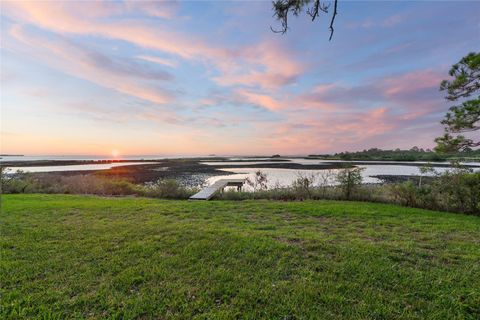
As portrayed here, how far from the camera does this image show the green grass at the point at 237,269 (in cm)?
278

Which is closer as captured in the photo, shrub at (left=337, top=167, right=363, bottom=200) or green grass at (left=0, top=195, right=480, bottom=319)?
green grass at (left=0, top=195, right=480, bottom=319)

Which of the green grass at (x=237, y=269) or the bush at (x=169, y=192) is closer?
the green grass at (x=237, y=269)

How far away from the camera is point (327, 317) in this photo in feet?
8.54

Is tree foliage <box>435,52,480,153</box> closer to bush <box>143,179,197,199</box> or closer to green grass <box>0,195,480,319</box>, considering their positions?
green grass <box>0,195,480,319</box>

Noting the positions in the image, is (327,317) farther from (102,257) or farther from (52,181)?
(52,181)

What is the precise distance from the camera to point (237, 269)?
12.0ft

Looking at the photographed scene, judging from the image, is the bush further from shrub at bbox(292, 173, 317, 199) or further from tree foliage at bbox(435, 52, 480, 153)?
tree foliage at bbox(435, 52, 480, 153)

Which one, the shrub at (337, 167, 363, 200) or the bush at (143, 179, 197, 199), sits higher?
the shrub at (337, 167, 363, 200)

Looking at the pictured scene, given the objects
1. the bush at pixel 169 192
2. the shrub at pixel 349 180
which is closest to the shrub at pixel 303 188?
the shrub at pixel 349 180

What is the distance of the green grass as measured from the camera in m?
2.78

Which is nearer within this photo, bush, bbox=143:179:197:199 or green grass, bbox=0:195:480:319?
green grass, bbox=0:195:480:319

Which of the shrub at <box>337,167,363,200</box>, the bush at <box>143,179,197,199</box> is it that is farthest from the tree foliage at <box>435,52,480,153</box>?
the bush at <box>143,179,197,199</box>

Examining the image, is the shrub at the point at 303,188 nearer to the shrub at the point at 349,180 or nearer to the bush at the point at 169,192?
the shrub at the point at 349,180

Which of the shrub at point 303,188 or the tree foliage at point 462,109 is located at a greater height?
the tree foliage at point 462,109
